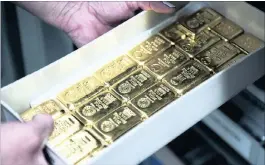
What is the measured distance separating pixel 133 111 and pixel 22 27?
0.46 m

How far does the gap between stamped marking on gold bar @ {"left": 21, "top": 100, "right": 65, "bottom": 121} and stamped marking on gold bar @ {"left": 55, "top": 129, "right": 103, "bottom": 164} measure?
0.05 m

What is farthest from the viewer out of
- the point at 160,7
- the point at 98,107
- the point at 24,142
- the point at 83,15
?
the point at 83,15

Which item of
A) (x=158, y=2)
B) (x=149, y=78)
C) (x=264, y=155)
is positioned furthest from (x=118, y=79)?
(x=264, y=155)

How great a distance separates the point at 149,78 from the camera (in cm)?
78

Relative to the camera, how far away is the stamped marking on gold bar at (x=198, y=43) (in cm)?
82

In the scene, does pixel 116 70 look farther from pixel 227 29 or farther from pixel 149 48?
pixel 227 29

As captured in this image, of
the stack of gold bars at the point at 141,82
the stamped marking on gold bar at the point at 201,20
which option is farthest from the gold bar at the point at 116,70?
the stamped marking on gold bar at the point at 201,20

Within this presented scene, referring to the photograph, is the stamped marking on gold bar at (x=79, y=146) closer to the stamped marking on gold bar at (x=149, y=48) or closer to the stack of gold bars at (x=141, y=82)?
the stack of gold bars at (x=141, y=82)

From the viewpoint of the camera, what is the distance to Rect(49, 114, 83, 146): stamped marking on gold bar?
2.28 ft

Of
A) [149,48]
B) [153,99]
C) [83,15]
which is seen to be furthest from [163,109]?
[83,15]

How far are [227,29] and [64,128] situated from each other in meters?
0.29

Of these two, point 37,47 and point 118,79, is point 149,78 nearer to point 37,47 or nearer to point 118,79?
point 118,79

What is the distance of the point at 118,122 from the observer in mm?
713

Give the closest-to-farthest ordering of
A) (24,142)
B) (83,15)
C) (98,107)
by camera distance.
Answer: (24,142), (98,107), (83,15)
